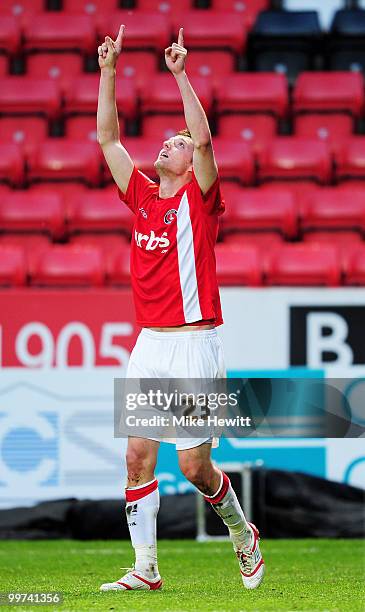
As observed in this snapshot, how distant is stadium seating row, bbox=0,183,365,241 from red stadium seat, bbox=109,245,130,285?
0.74 m

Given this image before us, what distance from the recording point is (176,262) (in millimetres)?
5363

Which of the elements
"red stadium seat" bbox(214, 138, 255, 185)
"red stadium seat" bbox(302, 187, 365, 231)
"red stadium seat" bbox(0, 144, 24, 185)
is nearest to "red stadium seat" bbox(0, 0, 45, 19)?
"red stadium seat" bbox(0, 144, 24, 185)

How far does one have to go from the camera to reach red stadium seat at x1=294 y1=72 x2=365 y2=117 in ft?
40.2

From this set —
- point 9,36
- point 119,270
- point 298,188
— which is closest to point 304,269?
point 119,270

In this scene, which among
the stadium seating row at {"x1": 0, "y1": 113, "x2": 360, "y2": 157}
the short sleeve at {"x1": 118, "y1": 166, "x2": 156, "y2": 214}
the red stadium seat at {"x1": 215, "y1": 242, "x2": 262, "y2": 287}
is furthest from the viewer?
the stadium seating row at {"x1": 0, "y1": 113, "x2": 360, "y2": 157}

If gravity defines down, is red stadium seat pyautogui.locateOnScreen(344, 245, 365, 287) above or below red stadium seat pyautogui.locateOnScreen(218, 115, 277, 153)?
below

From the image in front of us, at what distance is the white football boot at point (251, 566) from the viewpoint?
542 centimetres

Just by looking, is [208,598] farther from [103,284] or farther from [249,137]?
[249,137]

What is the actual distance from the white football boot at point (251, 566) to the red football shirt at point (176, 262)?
1017 mm

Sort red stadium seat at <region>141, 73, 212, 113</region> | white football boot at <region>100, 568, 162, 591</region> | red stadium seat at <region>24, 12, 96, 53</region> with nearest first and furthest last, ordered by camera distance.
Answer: white football boot at <region>100, 568, 162, 591</region>, red stadium seat at <region>141, 73, 212, 113</region>, red stadium seat at <region>24, 12, 96, 53</region>

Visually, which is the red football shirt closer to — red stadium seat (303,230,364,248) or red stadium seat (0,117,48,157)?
red stadium seat (303,230,364,248)

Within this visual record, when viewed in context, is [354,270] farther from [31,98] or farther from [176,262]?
[176,262]

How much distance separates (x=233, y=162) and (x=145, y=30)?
2.13m

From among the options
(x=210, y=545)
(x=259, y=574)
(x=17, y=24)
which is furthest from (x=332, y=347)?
(x=17, y=24)
